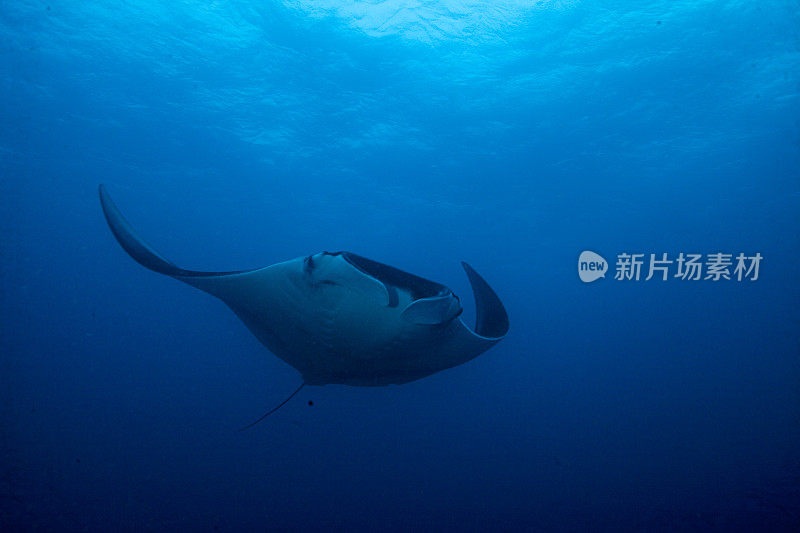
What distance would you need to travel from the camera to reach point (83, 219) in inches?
868

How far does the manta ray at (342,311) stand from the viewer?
2.89 metres

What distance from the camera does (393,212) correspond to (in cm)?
2034

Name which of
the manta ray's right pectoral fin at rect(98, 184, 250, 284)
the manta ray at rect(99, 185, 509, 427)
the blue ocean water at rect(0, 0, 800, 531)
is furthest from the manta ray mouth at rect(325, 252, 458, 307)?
the blue ocean water at rect(0, 0, 800, 531)

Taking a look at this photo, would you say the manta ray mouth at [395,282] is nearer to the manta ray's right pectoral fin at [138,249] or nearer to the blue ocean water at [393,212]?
the manta ray's right pectoral fin at [138,249]

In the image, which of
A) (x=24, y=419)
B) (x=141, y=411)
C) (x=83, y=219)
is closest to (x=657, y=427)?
(x=141, y=411)

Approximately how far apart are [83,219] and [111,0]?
1720cm

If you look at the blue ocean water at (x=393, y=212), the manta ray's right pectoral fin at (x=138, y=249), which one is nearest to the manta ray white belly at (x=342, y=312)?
the manta ray's right pectoral fin at (x=138, y=249)

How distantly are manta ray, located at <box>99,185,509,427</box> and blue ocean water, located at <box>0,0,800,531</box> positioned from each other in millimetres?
7698

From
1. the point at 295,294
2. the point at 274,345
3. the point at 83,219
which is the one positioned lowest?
the point at 274,345

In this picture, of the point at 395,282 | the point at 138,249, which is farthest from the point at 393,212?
the point at 395,282

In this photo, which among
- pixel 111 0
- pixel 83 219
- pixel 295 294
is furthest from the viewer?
pixel 83 219

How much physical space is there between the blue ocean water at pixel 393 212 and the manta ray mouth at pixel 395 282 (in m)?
7.73

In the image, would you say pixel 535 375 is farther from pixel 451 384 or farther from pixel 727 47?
pixel 727 47

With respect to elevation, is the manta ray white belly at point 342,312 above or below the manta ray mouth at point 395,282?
below
